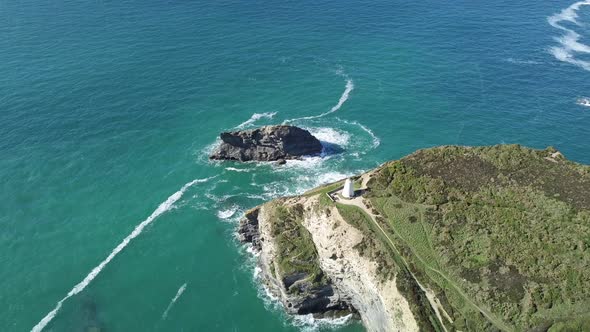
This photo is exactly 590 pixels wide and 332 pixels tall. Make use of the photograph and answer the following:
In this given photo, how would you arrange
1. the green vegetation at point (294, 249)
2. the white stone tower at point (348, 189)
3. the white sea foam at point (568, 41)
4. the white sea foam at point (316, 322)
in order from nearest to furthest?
the white sea foam at point (316, 322) < the green vegetation at point (294, 249) < the white stone tower at point (348, 189) < the white sea foam at point (568, 41)

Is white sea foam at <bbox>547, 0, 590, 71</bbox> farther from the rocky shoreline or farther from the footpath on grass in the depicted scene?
the rocky shoreline

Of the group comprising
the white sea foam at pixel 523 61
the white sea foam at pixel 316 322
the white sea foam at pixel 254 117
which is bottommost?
the white sea foam at pixel 316 322

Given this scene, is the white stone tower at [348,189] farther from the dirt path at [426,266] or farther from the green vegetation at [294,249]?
the green vegetation at [294,249]

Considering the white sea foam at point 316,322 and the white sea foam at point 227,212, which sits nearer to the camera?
the white sea foam at point 316,322

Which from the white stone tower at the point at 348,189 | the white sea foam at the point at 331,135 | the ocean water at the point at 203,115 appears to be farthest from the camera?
the white sea foam at the point at 331,135

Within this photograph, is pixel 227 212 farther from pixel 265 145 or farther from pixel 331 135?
pixel 331 135

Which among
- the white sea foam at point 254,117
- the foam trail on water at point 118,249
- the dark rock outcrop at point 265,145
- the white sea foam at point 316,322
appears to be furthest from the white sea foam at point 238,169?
the white sea foam at point 316,322

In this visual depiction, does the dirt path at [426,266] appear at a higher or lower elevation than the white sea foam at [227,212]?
higher
